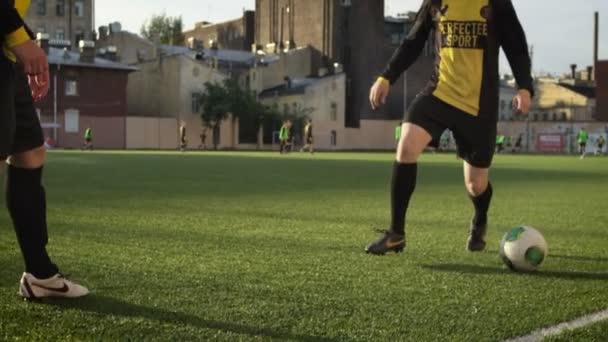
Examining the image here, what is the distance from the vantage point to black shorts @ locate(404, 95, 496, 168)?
6.09 m

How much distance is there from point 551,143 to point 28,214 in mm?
72937

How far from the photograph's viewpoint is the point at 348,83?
79375 mm

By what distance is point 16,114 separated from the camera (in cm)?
413

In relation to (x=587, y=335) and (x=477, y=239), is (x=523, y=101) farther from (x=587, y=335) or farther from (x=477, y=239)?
(x=587, y=335)

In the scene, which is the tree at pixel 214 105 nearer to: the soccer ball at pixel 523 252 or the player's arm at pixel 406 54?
the player's arm at pixel 406 54

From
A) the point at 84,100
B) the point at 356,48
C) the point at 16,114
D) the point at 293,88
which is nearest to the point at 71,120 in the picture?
the point at 84,100

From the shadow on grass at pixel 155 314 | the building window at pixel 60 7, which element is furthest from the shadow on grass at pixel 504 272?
the building window at pixel 60 7

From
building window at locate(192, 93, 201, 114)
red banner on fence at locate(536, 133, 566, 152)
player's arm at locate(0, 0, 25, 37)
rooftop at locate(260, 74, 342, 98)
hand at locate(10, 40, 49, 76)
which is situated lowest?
red banner on fence at locate(536, 133, 566, 152)

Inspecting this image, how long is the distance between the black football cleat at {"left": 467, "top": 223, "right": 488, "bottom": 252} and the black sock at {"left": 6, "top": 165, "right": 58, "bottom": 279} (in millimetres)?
3379

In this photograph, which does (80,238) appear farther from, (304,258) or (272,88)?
(272,88)

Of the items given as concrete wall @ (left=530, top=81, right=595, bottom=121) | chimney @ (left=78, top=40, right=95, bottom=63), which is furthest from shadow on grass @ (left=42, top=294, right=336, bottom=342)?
concrete wall @ (left=530, top=81, right=595, bottom=121)

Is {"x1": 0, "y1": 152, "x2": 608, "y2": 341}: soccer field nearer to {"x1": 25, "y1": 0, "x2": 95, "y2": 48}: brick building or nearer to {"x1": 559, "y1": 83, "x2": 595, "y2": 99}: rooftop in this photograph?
{"x1": 25, "y1": 0, "x2": 95, "y2": 48}: brick building

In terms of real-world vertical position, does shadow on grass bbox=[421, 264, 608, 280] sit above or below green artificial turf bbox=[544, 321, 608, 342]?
below

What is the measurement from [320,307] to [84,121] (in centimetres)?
6258
